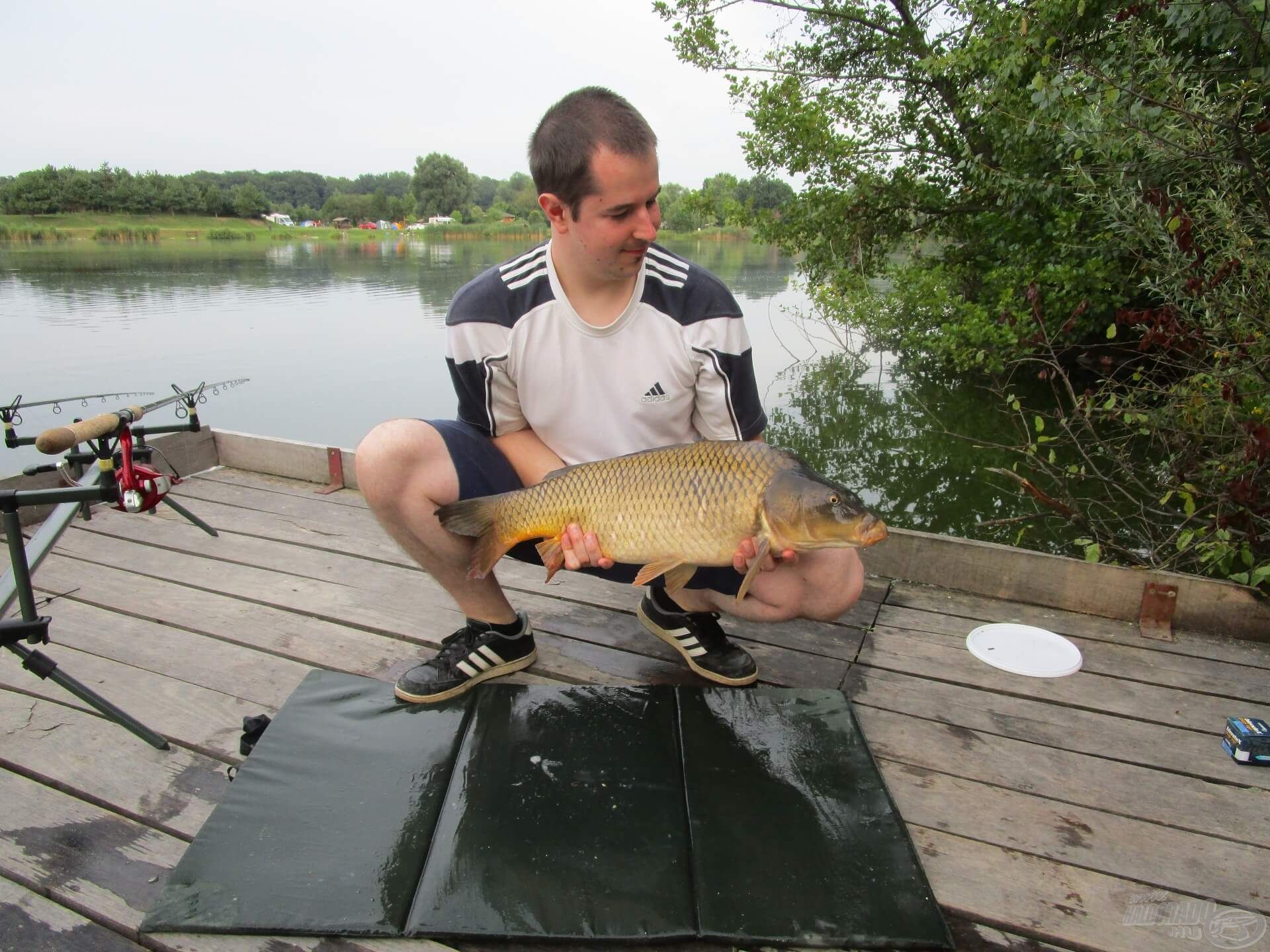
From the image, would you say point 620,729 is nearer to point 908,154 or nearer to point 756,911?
point 756,911

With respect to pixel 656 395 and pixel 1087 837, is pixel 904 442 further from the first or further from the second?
pixel 1087 837

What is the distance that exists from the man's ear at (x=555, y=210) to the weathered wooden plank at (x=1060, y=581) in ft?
4.18

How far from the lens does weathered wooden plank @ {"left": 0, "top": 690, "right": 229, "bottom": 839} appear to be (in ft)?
4.65

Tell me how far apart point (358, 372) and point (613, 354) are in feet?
22.7

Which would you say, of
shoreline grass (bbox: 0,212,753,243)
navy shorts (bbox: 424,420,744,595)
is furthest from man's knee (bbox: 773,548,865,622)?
shoreline grass (bbox: 0,212,753,243)

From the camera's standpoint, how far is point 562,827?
52.7 inches

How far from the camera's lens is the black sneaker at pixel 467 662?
5.60 feet

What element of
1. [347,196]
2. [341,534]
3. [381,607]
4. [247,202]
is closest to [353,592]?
[381,607]

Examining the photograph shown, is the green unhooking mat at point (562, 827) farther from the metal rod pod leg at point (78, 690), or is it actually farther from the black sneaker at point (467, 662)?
the metal rod pod leg at point (78, 690)

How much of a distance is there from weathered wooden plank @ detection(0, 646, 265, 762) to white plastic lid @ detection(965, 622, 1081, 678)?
5.28ft

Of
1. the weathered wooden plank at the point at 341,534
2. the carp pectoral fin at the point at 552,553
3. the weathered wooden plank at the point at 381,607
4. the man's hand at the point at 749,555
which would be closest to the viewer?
the man's hand at the point at 749,555

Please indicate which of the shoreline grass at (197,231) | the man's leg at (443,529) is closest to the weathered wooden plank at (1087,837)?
the man's leg at (443,529)

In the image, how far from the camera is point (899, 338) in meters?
6.27

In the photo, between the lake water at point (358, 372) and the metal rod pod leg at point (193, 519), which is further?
the lake water at point (358, 372)
